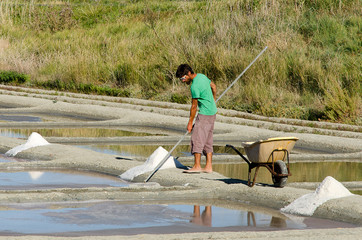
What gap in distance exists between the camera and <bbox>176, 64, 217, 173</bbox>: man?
378 inches

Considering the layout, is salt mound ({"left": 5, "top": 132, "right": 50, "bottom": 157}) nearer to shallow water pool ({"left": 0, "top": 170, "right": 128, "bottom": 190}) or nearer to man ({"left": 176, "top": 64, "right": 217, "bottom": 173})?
shallow water pool ({"left": 0, "top": 170, "right": 128, "bottom": 190})

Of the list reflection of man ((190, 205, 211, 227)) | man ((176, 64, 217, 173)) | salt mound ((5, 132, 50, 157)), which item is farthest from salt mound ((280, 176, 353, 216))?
salt mound ((5, 132, 50, 157))

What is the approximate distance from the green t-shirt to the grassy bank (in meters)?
6.93

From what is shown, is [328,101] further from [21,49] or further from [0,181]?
[21,49]

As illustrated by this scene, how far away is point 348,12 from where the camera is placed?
25.2 metres

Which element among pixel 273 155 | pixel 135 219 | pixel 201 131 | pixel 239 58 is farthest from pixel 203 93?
pixel 239 58

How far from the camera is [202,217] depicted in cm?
762

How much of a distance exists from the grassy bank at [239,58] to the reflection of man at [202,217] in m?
8.59

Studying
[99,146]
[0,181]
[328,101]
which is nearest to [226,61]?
[328,101]

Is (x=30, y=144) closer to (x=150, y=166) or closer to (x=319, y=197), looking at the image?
(x=150, y=166)

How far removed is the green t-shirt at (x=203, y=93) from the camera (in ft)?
31.4

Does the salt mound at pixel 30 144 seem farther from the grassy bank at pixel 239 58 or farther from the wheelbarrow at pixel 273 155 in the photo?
the grassy bank at pixel 239 58

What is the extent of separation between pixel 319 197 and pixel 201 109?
93.4 inches

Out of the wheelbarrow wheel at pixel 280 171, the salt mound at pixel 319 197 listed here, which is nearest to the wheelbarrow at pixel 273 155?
the wheelbarrow wheel at pixel 280 171
